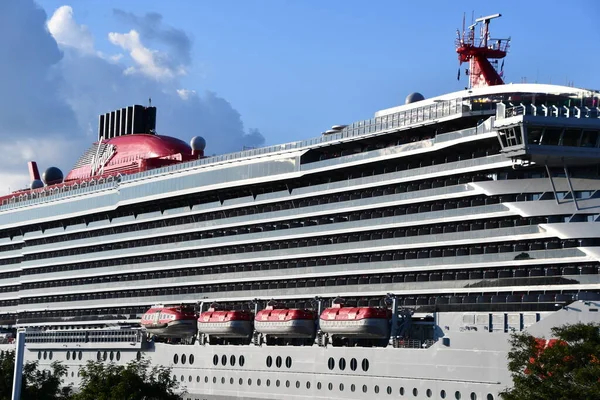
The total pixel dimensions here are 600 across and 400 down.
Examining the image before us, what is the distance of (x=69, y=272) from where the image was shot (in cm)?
8694

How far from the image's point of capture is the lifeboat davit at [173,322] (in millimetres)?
69062

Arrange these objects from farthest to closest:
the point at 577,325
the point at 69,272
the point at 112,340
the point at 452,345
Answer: the point at 69,272 → the point at 112,340 → the point at 452,345 → the point at 577,325

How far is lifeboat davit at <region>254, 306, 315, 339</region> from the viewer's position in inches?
2384

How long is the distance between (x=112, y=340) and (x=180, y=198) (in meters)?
10.9

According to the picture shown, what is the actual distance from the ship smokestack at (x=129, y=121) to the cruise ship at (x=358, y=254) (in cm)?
1294

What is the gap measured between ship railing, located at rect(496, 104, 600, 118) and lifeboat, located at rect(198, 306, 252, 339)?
20891 millimetres

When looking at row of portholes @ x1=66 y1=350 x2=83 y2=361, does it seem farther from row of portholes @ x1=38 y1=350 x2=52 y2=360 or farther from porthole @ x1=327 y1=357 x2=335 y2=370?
porthole @ x1=327 y1=357 x2=335 y2=370

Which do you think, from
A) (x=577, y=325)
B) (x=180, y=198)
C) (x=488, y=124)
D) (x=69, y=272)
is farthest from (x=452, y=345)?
(x=69, y=272)

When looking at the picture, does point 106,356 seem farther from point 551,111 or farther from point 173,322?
point 551,111

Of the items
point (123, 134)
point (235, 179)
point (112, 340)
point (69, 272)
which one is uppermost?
point (123, 134)

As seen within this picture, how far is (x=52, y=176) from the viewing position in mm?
103625

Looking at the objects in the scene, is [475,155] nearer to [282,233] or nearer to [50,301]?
[282,233]

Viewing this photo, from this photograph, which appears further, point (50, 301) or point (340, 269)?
point (50, 301)

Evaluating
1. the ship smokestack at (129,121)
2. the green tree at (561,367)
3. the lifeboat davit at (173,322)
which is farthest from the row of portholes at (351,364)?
the ship smokestack at (129,121)
